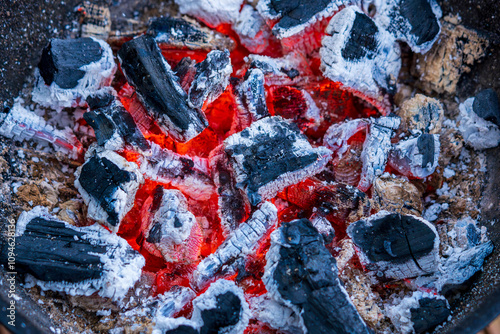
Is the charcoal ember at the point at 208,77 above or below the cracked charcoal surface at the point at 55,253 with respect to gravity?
above

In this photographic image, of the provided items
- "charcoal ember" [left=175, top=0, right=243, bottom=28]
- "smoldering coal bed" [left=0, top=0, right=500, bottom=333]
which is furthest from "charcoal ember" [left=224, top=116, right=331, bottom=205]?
"charcoal ember" [left=175, top=0, right=243, bottom=28]

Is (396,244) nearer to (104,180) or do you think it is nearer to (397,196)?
(397,196)

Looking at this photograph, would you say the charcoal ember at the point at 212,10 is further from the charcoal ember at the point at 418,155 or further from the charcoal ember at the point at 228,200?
the charcoal ember at the point at 418,155

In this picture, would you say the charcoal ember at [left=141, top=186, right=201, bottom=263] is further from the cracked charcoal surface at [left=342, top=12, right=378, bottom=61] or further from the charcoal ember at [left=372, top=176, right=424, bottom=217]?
the cracked charcoal surface at [left=342, top=12, right=378, bottom=61]

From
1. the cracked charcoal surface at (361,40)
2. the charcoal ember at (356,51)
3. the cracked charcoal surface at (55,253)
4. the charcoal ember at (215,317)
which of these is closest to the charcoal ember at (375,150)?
the charcoal ember at (356,51)

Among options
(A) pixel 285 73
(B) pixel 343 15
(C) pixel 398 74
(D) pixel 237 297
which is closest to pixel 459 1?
(C) pixel 398 74
